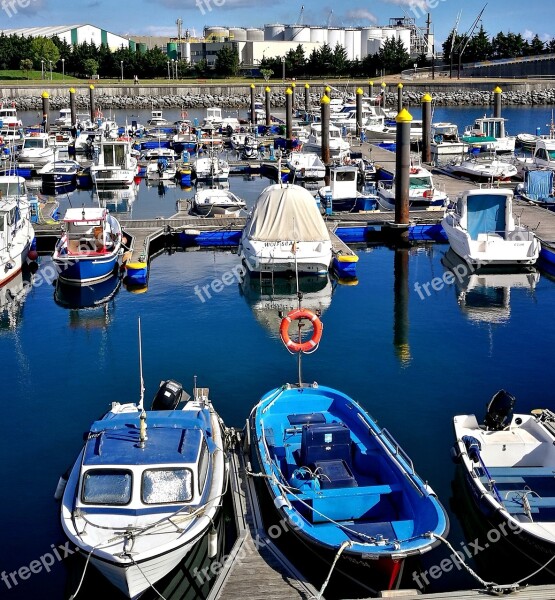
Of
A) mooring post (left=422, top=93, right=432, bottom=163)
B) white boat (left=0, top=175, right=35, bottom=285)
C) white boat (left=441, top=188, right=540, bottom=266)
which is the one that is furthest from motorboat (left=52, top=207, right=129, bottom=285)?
Result: mooring post (left=422, top=93, right=432, bottom=163)

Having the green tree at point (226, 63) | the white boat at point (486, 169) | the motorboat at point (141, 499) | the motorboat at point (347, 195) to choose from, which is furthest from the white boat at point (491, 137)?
the green tree at point (226, 63)

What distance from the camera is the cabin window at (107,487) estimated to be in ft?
41.8

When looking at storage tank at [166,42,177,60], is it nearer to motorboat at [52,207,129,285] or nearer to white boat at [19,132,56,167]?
white boat at [19,132,56,167]

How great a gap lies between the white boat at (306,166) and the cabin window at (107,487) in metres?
38.3

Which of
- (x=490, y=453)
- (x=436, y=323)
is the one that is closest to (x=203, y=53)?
(x=436, y=323)

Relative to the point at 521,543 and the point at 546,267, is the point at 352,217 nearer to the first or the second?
the point at 546,267

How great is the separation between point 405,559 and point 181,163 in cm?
4697

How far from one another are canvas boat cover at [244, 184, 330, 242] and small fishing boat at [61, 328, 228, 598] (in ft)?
53.8

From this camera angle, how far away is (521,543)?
43.1ft

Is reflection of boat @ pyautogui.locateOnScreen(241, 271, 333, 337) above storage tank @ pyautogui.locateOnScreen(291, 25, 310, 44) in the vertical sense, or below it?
below

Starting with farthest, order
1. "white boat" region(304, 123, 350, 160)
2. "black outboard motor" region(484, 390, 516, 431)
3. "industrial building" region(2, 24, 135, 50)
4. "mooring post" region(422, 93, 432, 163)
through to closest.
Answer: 1. "industrial building" region(2, 24, 135, 50)
2. "white boat" region(304, 123, 350, 160)
3. "mooring post" region(422, 93, 432, 163)
4. "black outboard motor" region(484, 390, 516, 431)

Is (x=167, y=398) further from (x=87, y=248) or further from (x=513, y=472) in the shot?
(x=87, y=248)

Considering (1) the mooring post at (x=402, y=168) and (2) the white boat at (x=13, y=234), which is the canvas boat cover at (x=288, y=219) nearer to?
(1) the mooring post at (x=402, y=168)

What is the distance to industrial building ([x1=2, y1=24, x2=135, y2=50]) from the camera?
589 feet
